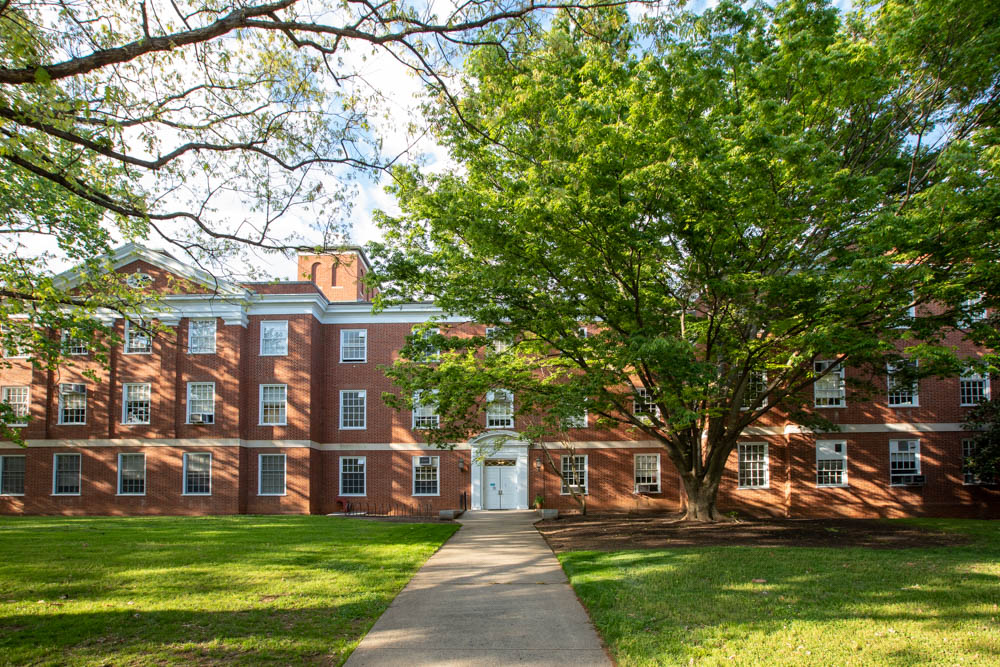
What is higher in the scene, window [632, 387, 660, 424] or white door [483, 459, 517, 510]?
window [632, 387, 660, 424]

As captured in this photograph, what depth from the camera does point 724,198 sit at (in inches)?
525

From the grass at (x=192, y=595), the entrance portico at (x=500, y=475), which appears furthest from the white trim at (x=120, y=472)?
the entrance portico at (x=500, y=475)

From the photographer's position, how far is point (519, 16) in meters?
8.01

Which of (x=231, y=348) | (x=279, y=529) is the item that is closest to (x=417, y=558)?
(x=279, y=529)

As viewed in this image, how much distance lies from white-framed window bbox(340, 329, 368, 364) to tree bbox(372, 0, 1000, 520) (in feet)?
42.2

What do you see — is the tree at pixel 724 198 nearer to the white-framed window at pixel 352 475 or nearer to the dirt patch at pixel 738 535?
the dirt patch at pixel 738 535

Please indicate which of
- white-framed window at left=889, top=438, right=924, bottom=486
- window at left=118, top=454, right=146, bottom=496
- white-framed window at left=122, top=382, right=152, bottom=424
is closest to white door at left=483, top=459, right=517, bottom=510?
window at left=118, top=454, right=146, bottom=496

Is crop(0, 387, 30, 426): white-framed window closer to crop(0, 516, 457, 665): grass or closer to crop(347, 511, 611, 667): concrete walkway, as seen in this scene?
crop(0, 516, 457, 665): grass

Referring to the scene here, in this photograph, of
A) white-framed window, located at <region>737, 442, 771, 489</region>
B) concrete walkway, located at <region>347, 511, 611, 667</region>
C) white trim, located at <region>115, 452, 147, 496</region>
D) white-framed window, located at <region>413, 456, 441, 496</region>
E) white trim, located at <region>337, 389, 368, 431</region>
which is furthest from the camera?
white trim, located at <region>337, 389, 368, 431</region>

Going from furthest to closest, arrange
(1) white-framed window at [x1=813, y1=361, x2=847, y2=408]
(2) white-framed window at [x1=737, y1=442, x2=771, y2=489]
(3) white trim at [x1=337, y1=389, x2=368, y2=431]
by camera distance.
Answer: (3) white trim at [x1=337, y1=389, x2=368, y2=431], (2) white-framed window at [x1=737, y1=442, x2=771, y2=489], (1) white-framed window at [x1=813, y1=361, x2=847, y2=408]

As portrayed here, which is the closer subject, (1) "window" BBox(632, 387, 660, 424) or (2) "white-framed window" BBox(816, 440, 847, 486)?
(1) "window" BBox(632, 387, 660, 424)

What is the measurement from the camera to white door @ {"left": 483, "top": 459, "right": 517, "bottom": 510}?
28938mm

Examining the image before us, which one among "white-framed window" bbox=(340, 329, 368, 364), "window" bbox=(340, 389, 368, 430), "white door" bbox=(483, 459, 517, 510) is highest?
"white-framed window" bbox=(340, 329, 368, 364)

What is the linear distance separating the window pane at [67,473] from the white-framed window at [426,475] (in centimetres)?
1407
